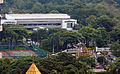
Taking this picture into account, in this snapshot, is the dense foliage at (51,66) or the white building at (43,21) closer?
the dense foliage at (51,66)

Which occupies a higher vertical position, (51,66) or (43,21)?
(51,66)

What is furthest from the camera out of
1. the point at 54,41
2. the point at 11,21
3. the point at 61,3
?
the point at 61,3

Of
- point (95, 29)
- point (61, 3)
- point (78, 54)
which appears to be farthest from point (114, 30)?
point (61, 3)

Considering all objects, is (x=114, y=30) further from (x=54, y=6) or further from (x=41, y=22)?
(x=54, y=6)

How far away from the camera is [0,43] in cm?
5169

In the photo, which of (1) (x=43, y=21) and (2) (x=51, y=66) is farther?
(1) (x=43, y=21)

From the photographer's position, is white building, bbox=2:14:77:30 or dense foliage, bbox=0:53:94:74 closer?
dense foliage, bbox=0:53:94:74

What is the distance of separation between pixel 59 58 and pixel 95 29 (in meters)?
21.8

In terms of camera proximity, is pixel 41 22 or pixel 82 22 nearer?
pixel 41 22

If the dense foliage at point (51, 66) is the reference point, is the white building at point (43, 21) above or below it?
below

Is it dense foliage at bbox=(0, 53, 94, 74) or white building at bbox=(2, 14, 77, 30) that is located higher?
dense foliage at bbox=(0, 53, 94, 74)

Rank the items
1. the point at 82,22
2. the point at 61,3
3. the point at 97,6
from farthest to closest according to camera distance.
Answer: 1. the point at 61,3
2. the point at 97,6
3. the point at 82,22

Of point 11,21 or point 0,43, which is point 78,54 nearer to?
point 0,43

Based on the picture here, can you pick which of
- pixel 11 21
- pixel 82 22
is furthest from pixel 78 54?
pixel 82 22
